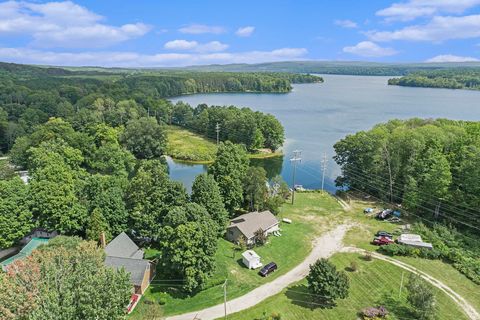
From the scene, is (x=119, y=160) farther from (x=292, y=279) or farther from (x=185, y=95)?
(x=185, y=95)

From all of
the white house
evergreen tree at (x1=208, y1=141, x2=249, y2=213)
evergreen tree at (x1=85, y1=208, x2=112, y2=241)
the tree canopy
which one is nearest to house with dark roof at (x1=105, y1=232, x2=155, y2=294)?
evergreen tree at (x1=85, y1=208, x2=112, y2=241)

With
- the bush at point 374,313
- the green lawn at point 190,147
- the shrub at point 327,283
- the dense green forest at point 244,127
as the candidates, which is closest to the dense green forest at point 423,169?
the bush at point 374,313

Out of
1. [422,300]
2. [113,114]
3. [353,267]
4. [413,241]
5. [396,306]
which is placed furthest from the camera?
[113,114]

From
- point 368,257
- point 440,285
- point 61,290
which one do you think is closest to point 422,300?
point 440,285

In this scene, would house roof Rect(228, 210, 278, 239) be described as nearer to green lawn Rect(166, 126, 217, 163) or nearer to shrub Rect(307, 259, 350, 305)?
shrub Rect(307, 259, 350, 305)

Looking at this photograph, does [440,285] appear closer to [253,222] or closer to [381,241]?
[381,241]

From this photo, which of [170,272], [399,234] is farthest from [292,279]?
[399,234]

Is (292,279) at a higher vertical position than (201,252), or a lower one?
lower
